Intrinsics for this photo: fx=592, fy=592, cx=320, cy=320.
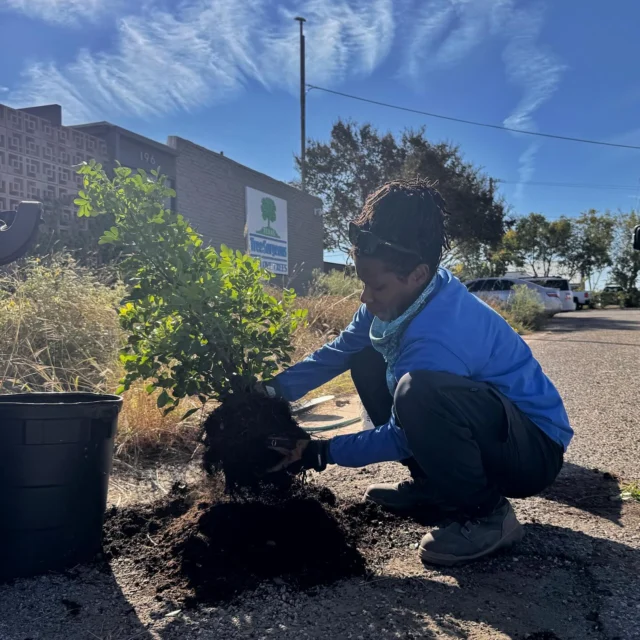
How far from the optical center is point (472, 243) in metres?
25.4

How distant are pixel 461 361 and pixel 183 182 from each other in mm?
12926

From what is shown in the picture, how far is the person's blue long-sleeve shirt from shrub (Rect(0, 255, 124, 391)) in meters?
2.72

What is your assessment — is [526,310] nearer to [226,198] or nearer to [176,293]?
[226,198]

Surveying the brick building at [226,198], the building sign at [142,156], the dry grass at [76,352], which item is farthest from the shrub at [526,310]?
the dry grass at [76,352]

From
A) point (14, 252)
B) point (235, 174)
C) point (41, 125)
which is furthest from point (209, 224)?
point (14, 252)

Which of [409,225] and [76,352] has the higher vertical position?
[409,225]

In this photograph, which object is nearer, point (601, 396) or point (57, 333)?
point (57, 333)

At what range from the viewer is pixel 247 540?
2168mm

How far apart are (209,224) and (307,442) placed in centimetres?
1366

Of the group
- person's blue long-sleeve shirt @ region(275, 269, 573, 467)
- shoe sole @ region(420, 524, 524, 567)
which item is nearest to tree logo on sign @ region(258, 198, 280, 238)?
person's blue long-sleeve shirt @ region(275, 269, 573, 467)

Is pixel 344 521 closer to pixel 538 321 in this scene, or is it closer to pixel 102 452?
pixel 102 452

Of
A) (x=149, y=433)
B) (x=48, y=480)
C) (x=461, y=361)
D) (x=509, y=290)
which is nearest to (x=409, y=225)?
(x=461, y=361)

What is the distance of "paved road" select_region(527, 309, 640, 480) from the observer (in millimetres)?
3541

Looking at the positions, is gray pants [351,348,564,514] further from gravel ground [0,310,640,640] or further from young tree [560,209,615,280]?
young tree [560,209,615,280]
